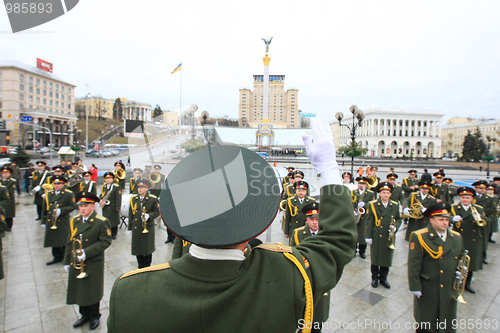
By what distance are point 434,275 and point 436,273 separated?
0.04 meters

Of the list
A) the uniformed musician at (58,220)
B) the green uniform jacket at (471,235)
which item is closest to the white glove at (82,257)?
the uniformed musician at (58,220)

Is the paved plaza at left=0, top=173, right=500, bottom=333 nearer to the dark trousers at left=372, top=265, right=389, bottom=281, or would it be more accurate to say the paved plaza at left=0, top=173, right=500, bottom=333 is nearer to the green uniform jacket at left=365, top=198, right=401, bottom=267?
the dark trousers at left=372, top=265, right=389, bottom=281

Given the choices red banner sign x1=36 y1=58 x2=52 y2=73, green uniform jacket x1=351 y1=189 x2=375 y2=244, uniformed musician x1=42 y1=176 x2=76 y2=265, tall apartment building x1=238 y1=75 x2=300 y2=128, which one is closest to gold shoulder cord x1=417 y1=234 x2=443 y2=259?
green uniform jacket x1=351 y1=189 x2=375 y2=244

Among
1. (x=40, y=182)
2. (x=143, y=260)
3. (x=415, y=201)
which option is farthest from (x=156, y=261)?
(x=415, y=201)

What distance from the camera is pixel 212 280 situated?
0.99 metres

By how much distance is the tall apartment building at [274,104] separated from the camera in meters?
99.9

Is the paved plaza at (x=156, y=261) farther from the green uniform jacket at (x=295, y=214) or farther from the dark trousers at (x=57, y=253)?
the green uniform jacket at (x=295, y=214)

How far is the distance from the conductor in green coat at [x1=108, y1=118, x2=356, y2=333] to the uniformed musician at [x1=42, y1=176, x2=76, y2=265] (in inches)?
271

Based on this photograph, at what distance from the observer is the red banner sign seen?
62841mm

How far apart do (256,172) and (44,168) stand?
47.6 feet

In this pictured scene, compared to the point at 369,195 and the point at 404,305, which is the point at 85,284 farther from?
the point at 369,195

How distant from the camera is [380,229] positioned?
5.70 m

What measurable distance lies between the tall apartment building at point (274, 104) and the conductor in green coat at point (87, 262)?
95812 millimetres

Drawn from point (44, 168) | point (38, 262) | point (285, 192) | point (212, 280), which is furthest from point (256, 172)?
point (44, 168)
